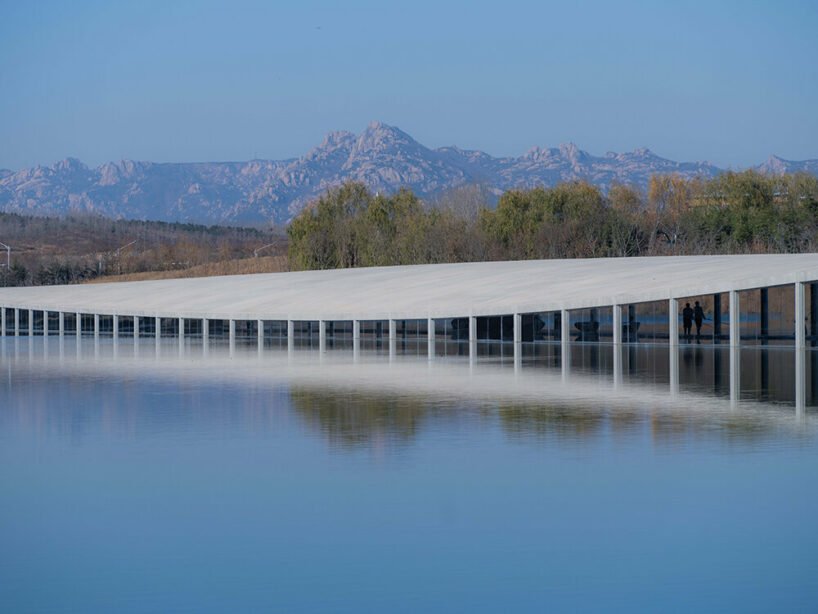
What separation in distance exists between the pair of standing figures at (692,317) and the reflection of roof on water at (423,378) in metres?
7.72

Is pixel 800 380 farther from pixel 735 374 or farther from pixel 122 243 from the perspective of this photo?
pixel 122 243

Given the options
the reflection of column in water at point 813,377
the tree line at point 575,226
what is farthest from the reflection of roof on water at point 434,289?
the tree line at point 575,226

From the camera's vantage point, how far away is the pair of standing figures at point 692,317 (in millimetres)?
32562

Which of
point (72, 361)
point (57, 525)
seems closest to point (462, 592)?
point (57, 525)

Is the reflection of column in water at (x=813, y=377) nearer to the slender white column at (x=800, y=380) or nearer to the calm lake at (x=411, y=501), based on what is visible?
the slender white column at (x=800, y=380)

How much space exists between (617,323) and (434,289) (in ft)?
24.9

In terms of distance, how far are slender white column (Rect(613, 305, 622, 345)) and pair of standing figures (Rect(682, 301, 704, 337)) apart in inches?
78.8

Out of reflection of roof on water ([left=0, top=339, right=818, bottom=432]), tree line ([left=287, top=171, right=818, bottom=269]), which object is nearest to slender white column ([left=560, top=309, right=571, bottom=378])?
reflection of roof on water ([left=0, top=339, right=818, bottom=432])

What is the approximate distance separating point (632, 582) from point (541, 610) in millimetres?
768

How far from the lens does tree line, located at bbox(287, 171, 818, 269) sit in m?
63.2

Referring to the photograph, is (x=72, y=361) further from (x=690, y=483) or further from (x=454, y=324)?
(x=690, y=483)

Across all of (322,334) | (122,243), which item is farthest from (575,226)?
(122,243)

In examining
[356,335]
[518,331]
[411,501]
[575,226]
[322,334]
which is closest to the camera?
[411,501]

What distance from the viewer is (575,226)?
65.8 metres
